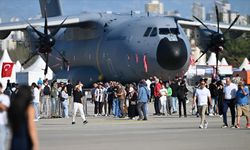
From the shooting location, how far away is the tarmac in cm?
1919

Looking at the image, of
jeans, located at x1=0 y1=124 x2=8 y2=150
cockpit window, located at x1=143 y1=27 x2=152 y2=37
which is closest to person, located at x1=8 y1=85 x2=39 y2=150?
jeans, located at x1=0 y1=124 x2=8 y2=150

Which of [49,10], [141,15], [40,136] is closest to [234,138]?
[40,136]

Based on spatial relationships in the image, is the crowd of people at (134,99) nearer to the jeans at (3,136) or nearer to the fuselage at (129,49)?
the fuselage at (129,49)

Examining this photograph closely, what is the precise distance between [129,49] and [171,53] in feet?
9.29

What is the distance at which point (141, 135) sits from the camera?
2261 centimetres

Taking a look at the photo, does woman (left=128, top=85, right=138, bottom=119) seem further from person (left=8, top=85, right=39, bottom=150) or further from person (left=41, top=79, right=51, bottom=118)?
person (left=8, top=85, right=39, bottom=150)

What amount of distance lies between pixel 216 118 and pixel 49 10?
2775 centimetres

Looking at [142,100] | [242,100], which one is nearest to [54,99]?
[142,100]

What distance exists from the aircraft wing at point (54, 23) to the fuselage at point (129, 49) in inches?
16.0

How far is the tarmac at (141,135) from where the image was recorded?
19.2 m

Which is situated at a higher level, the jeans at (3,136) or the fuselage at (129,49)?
the fuselage at (129,49)

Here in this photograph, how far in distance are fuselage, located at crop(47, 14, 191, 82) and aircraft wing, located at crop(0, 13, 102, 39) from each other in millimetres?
406

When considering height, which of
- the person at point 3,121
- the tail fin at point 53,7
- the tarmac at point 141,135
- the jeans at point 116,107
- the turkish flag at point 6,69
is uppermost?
the tail fin at point 53,7

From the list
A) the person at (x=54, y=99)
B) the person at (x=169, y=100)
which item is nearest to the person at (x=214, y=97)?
the person at (x=169, y=100)
